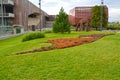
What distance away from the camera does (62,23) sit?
3312 cm

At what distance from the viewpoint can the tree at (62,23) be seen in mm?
33247

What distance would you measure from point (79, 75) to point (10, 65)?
3.21 meters

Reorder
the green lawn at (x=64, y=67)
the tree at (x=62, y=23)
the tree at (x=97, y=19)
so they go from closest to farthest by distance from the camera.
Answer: the green lawn at (x=64, y=67)
the tree at (x=62, y=23)
the tree at (x=97, y=19)

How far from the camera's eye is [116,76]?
8.52m

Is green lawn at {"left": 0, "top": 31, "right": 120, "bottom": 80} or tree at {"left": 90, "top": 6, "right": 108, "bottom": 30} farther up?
tree at {"left": 90, "top": 6, "right": 108, "bottom": 30}

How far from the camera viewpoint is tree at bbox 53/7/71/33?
33.2 m

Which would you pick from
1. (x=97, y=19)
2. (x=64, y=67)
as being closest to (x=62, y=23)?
(x=64, y=67)

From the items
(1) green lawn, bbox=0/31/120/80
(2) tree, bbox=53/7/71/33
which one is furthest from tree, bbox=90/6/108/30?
(1) green lawn, bbox=0/31/120/80

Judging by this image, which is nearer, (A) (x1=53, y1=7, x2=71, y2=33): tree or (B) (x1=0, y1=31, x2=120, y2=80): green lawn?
(B) (x1=0, y1=31, x2=120, y2=80): green lawn

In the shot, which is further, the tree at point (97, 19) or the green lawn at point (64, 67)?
the tree at point (97, 19)

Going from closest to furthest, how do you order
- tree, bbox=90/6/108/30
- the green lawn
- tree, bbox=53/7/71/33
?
the green lawn
tree, bbox=53/7/71/33
tree, bbox=90/6/108/30

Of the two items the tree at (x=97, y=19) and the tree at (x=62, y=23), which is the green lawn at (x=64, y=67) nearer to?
the tree at (x=62, y=23)

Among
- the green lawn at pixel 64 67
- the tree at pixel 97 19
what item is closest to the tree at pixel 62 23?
the green lawn at pixel 64 67

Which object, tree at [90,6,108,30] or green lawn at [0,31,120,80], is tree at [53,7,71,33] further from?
tree at [90,6,108,30]
